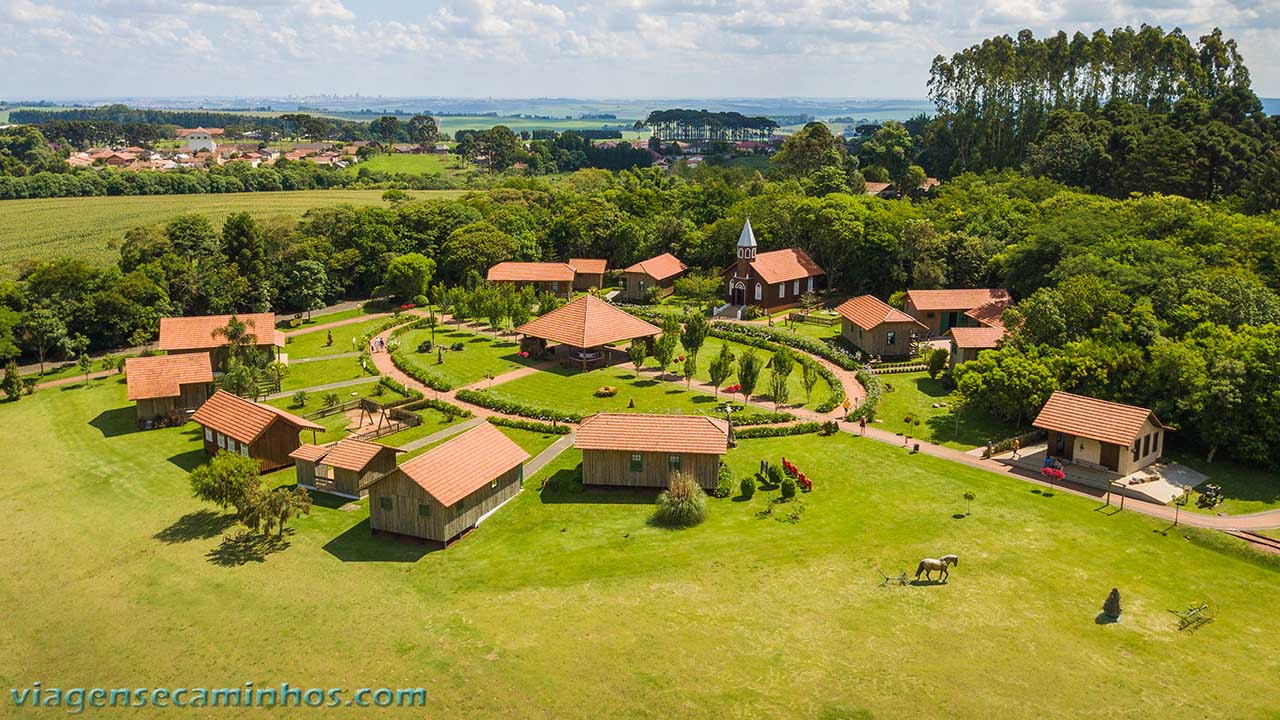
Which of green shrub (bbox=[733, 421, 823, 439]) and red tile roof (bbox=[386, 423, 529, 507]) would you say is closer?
red tile roof (bbox=[386, 423, 529, 507])

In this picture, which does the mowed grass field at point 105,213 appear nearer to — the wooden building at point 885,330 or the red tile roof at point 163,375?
the red tile roof at point 163,375

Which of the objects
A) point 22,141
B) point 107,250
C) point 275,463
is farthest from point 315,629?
point 22,141

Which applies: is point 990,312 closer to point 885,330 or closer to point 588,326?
point 885,330

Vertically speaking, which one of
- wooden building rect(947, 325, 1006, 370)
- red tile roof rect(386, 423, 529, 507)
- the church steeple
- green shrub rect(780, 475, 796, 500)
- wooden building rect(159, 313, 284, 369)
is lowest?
green shrub rect(780, 475, 796, 500)

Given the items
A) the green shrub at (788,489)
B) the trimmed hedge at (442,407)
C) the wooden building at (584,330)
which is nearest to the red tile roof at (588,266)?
the wooden building at (584,330)

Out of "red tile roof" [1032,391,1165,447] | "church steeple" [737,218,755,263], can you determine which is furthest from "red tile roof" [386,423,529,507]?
"church steeple" [737,218,755,263]

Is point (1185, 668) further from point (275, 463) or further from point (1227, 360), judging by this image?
point (275, 463)

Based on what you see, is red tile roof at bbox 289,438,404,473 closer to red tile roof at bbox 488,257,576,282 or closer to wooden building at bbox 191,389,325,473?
wooden building at bbox 191,389,325,473
